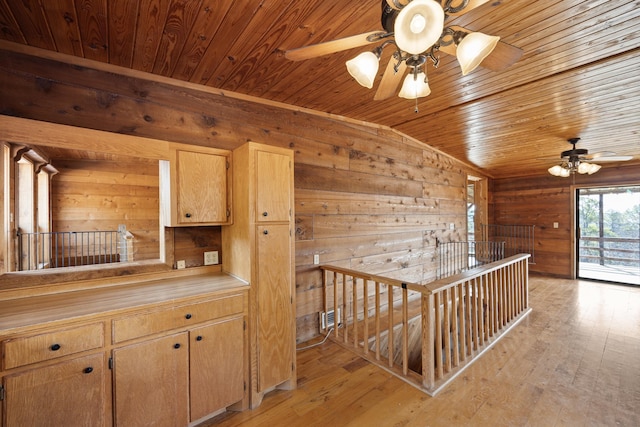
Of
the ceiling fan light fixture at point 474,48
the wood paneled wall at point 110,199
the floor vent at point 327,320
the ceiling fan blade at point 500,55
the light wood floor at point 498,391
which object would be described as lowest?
the light wood floor at point 498,391

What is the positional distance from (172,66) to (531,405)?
366 centimetres

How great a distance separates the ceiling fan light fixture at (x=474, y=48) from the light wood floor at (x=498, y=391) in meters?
2.17

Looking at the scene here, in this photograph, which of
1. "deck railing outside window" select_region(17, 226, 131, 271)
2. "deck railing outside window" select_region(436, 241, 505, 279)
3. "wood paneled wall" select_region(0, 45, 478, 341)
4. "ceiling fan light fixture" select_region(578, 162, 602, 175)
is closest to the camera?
"deck railing outside window" select_region(17, 226, 131, 271)

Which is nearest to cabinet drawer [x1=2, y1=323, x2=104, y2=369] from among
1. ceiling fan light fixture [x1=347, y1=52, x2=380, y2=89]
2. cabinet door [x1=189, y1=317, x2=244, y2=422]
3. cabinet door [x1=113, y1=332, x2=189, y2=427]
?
cabinet door [x1=113, y1=332, x2=189, y2=427]

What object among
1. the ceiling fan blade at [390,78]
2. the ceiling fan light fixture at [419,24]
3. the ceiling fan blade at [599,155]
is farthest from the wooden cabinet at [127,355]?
the ceiling fan blade at [599,155]

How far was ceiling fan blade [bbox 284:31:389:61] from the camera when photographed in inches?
46.3

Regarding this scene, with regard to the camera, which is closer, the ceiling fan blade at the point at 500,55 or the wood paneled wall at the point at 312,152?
the ceiling fan blade at the point at 500,55

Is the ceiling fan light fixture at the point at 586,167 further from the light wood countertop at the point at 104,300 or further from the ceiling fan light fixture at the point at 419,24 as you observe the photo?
the light wood countertop at the point at 104,300

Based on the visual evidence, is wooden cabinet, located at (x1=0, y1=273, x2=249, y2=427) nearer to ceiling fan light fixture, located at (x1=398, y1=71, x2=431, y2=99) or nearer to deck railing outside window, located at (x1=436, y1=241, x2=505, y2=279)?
ceiling fan light fixture, located at (x1=398, y1=71, x2=431, y2=99)

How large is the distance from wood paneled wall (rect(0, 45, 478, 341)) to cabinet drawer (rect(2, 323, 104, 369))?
1381 millimetres

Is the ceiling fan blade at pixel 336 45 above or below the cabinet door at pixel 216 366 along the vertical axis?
above

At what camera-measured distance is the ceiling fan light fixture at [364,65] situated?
126cm

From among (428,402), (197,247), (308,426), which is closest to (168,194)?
(197,247)

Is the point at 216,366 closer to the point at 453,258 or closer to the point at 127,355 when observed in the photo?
the point at 127,355
